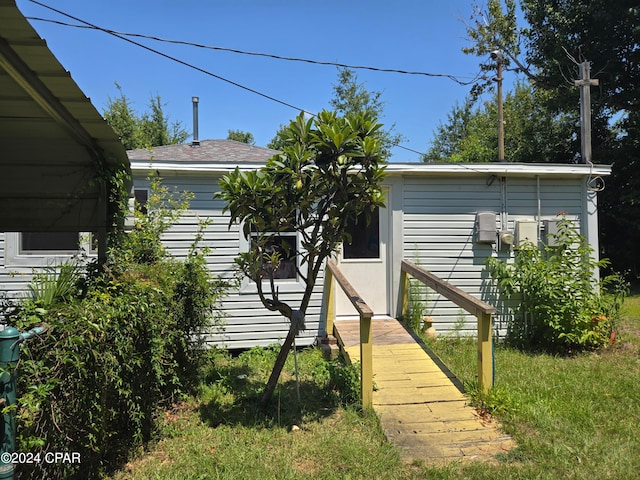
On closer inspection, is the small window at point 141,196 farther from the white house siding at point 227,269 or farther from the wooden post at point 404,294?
the wooden post at point 404,294

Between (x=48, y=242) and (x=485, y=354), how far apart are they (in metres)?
5.90

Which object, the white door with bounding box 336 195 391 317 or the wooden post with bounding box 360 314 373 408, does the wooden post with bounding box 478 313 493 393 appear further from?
the white door with bounding box 336 195 391 317

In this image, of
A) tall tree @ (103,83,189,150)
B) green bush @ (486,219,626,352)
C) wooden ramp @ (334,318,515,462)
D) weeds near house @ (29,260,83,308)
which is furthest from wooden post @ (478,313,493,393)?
tall tree @ (103,83,189,150)

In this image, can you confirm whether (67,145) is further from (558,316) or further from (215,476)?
(558,316)

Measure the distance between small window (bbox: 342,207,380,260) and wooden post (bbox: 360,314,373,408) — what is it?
9.10 ft

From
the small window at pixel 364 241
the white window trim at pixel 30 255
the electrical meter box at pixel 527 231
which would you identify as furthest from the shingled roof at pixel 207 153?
the electrical meter box at pixel 527 231

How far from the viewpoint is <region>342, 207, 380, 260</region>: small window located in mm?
6535

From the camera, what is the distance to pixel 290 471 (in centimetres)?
290

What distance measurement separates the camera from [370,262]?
6539 mm

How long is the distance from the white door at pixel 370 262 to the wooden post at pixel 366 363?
104 inches

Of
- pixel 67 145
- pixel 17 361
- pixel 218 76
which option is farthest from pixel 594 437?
pixel 218 76

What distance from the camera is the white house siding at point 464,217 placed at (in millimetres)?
6441

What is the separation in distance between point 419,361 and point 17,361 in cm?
402

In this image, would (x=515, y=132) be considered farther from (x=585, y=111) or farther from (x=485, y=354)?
(x=485, y=354)
